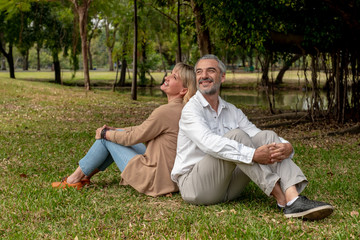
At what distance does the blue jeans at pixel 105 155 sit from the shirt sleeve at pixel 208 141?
77 centimetres

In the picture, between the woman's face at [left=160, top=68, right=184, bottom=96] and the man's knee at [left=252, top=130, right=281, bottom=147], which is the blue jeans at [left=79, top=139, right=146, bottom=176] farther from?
the man's knee at [left=252, top=130, right=281, bottom=147]

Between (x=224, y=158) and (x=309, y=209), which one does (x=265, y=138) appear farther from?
(x=309, y=209)

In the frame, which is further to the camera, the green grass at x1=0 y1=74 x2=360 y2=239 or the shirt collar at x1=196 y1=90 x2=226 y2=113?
the shirt collar at x1=196 y1=90 x2=226 y2=113

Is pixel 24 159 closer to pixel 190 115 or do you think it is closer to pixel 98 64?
pixel 190 115

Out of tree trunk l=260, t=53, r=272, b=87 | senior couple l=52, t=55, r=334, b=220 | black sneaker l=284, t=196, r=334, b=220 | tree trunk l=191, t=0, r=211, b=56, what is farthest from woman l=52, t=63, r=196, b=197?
tree trunk l=191, t=0, r=211, b=56

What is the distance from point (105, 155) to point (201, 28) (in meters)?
8.82

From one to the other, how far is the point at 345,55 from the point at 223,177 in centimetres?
769

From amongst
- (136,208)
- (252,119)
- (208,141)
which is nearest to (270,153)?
(208,141)

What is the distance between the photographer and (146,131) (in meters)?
4.29

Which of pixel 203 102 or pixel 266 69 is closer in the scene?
pixel 203 102

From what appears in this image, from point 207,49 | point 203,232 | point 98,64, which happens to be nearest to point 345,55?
point 207,49

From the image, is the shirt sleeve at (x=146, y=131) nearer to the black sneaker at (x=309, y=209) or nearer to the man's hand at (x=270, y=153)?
the man's hand at (x=270, y=153)

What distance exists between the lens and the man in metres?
3.62

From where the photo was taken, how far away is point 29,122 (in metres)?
11.0
